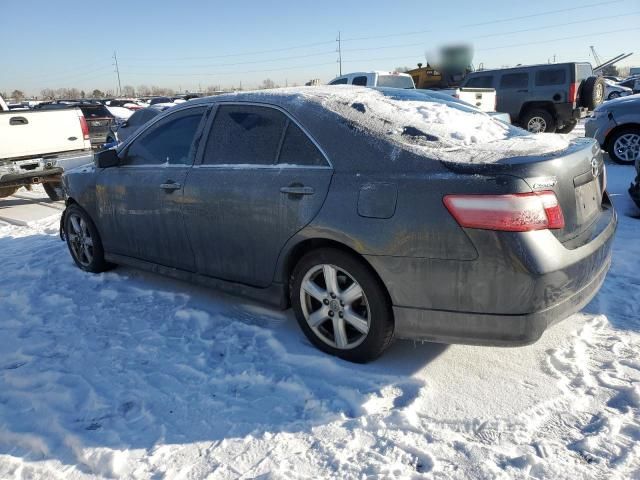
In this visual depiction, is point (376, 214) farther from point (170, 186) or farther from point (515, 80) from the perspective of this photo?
point (515, 80)

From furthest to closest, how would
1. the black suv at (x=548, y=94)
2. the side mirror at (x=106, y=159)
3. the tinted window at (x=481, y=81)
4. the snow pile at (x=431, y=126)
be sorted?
the tinted window at (x=481, y=81), the black suv at (x=548, y=94), the side mirror at (x=106, y=159), the snow pile at (x=431, y=126)

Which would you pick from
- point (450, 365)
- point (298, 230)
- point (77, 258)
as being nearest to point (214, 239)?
point (298, 230)

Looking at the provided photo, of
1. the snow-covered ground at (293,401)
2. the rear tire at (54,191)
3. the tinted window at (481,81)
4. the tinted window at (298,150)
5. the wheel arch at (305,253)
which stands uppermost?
the tinted window at (481,81)

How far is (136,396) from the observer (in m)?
2.87

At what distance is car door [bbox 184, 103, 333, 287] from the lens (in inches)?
123

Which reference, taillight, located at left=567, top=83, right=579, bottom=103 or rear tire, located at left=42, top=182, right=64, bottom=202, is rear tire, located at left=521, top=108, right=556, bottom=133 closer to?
taillight, located at left=567, top=83, right=579, bottom=103

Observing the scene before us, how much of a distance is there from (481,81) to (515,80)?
1.34 metres

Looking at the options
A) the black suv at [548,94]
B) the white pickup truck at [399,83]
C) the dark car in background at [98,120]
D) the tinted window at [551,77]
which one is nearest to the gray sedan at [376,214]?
the white pickup truck at [399,83]

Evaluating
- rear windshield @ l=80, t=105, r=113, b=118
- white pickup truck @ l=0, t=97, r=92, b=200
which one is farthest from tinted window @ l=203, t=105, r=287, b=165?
rear windshield @ l=80, t=105, r=113, b=118

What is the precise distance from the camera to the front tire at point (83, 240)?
4.84 meters

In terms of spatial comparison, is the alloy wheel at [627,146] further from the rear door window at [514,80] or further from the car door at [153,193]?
the car door at [153,193]

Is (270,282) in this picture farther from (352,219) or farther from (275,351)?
(352,219)

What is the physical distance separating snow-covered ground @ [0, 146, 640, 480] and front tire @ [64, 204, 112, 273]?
98 cm

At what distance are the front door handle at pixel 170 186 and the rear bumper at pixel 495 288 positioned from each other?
1.77m
